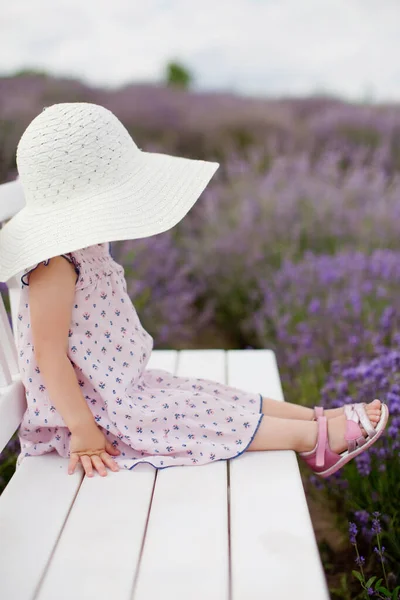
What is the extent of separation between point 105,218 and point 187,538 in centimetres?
62

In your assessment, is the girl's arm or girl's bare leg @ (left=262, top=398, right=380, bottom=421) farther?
girl's bare leg @ (left=262, top=398, right=380, bottom=421)

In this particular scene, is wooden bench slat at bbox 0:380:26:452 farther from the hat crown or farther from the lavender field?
the hat crown

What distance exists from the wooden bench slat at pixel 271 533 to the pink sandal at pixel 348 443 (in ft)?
0.38

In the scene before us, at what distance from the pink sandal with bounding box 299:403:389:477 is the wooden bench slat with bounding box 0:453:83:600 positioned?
53 cm

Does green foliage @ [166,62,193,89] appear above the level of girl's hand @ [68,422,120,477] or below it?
below

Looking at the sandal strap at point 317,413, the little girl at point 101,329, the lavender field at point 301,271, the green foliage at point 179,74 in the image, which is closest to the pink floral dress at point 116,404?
the little girl at point 101,329

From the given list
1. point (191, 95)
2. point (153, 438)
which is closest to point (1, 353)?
point (153, 438)

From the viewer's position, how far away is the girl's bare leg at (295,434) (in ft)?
5.09

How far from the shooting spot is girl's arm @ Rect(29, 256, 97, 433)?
4.83 feet

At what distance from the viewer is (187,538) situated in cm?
124

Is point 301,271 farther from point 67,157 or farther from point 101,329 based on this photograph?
point 67,157

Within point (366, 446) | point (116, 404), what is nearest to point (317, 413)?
point (366, 446)

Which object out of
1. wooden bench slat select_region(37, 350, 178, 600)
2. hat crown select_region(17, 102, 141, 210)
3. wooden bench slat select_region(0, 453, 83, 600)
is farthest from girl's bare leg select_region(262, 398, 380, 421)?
hat crown select_region(17, 102, 141, 210)

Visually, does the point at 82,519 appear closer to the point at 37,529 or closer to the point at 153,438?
the point at 37,529
